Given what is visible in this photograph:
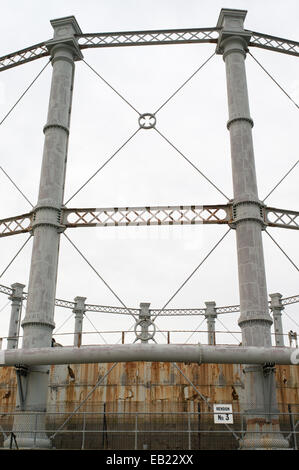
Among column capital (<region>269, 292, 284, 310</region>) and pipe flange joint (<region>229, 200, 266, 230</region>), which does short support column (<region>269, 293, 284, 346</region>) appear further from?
pipe flange joint (<region>229, 200, 266, 230</region>)

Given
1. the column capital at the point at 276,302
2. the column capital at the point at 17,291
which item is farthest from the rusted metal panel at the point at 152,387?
the column capital at the point at 276,302

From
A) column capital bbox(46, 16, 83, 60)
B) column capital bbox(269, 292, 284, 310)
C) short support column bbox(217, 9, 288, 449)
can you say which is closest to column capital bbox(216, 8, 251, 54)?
short support column bbox(217, 9, 288, 449)

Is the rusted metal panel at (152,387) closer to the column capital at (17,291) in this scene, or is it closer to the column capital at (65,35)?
the column capital at (65,35)

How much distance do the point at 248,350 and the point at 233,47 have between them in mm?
11708

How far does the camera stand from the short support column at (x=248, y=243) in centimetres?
1295

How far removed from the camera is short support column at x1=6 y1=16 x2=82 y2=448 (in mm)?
13750

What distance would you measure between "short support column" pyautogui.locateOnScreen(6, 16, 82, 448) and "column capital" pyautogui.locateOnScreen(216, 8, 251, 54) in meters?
5.87

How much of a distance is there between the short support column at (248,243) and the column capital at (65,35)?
5841mm

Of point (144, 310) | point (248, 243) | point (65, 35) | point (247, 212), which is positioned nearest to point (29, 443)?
point (248, 243)

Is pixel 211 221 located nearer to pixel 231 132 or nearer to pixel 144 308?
pixel 231 132

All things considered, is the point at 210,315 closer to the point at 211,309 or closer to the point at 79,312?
the point at 211,309

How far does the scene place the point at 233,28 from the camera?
17406 millimetres

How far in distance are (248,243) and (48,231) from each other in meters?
6.87
